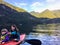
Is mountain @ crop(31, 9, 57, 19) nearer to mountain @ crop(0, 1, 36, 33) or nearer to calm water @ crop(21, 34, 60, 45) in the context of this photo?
mountain @ crop(0, 1, 36, 33)

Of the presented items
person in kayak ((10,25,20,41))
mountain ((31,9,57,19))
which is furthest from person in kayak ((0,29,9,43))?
mountain ((31,9,57,19))

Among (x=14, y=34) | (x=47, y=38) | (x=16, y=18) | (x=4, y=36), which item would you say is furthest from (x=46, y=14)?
(x=4, y=36)

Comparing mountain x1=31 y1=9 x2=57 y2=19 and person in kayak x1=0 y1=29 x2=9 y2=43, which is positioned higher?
mountain x1=31 y1=9 x2=57 y2=19

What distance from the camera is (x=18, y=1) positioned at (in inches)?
175

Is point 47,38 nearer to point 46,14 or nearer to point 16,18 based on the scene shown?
point 46,14

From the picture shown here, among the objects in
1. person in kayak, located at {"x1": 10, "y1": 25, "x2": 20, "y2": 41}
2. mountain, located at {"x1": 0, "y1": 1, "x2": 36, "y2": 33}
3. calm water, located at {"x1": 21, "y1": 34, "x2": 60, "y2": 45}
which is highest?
mountain, located at {"x1": 0, "y1": 1, "x2": 36, "y2": 33}

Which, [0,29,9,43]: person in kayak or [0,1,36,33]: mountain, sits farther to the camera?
[0,1,36,33]: mountain

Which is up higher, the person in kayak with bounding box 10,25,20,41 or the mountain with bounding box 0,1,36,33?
the mountain with bounding box 0,1,36,33

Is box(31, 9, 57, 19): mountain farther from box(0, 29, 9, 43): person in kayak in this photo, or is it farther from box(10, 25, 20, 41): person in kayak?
box(0, 29, 9, 43): person in kayak

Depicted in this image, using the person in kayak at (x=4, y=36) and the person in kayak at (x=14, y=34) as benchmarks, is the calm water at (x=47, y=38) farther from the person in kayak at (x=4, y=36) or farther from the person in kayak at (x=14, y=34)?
the person in kayak at (x=4, y=36)

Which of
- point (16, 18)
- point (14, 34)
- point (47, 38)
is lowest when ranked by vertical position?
point (47, 38)

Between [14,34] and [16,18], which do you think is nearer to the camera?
[14,34]

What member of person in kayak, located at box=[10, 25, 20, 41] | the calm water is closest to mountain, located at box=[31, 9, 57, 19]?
the calm water

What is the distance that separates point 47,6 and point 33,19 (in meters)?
0.42
